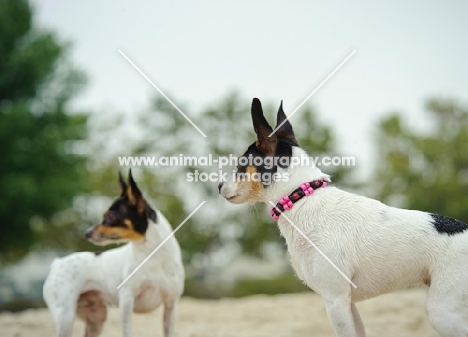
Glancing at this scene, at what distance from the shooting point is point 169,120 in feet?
94.3

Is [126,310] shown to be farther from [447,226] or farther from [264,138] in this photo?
[447,226]

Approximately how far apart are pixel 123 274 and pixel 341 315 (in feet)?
11.6

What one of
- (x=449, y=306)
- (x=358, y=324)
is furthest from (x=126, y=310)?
(x=449, y=306)

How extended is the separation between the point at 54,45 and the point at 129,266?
15855mm

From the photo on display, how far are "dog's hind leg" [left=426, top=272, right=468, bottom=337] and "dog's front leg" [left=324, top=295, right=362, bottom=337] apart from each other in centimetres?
63

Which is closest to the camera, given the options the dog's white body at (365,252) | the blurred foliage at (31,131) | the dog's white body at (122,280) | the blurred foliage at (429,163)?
the dog's white body at (365,252)

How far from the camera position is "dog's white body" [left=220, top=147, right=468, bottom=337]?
14.5ft

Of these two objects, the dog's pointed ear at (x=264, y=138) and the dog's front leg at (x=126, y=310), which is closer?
the dog's pointed ear at (x=264, y=138)

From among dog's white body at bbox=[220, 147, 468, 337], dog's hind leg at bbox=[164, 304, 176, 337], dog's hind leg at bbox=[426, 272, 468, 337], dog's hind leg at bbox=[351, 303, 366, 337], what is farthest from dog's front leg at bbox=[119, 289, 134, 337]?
dog's hind leg at bbox=[426, 272, 468, 337]

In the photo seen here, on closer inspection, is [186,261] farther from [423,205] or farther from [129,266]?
[129,266]

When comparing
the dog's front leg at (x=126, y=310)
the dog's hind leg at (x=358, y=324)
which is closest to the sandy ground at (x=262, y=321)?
the dog's front leg at (x=126, y=310)

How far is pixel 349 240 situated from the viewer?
189 inches

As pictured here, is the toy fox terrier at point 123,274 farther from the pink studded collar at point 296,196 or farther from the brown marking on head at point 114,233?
the pink studded collar at point 296,196

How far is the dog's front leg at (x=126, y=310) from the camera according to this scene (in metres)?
6.95
